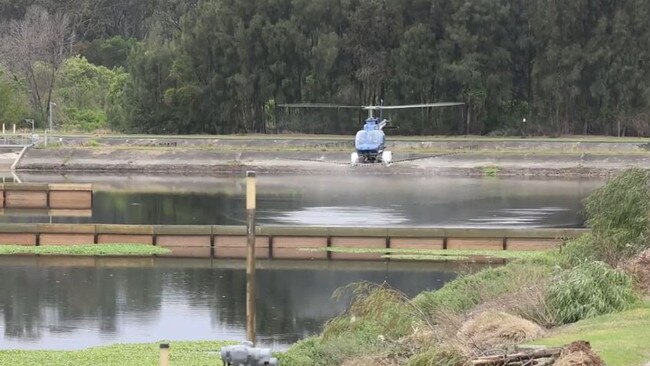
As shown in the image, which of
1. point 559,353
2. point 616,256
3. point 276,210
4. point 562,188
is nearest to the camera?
point 559,353

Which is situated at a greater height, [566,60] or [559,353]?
[566,60]

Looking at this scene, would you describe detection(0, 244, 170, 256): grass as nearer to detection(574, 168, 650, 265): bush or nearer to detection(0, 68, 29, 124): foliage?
detection(574, 168, 650, 265): bush

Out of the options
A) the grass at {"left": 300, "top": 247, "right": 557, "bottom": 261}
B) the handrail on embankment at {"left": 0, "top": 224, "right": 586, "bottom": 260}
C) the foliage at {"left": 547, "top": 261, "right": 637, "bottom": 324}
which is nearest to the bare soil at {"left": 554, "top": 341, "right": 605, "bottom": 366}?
the foliage at {"left": 547, "top": 261, "right": 637, "bottom": 324}

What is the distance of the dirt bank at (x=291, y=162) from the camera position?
76312 millimetres

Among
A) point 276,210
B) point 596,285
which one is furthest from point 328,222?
point 596,285

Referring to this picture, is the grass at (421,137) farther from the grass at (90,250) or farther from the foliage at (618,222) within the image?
the foliage at (618,222)

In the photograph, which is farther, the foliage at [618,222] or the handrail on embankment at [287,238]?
the handrail on embankment at [287,238]

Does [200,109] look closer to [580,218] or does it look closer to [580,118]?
[580,118]

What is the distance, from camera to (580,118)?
290 feet

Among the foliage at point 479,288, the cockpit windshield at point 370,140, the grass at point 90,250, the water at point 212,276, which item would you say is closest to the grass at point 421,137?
the water at point 212,276

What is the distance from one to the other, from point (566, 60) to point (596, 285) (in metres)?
65.4

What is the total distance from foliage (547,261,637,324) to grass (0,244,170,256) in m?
18.5

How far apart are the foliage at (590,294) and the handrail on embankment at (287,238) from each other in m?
16.5

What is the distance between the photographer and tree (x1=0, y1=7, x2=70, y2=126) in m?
99.3
